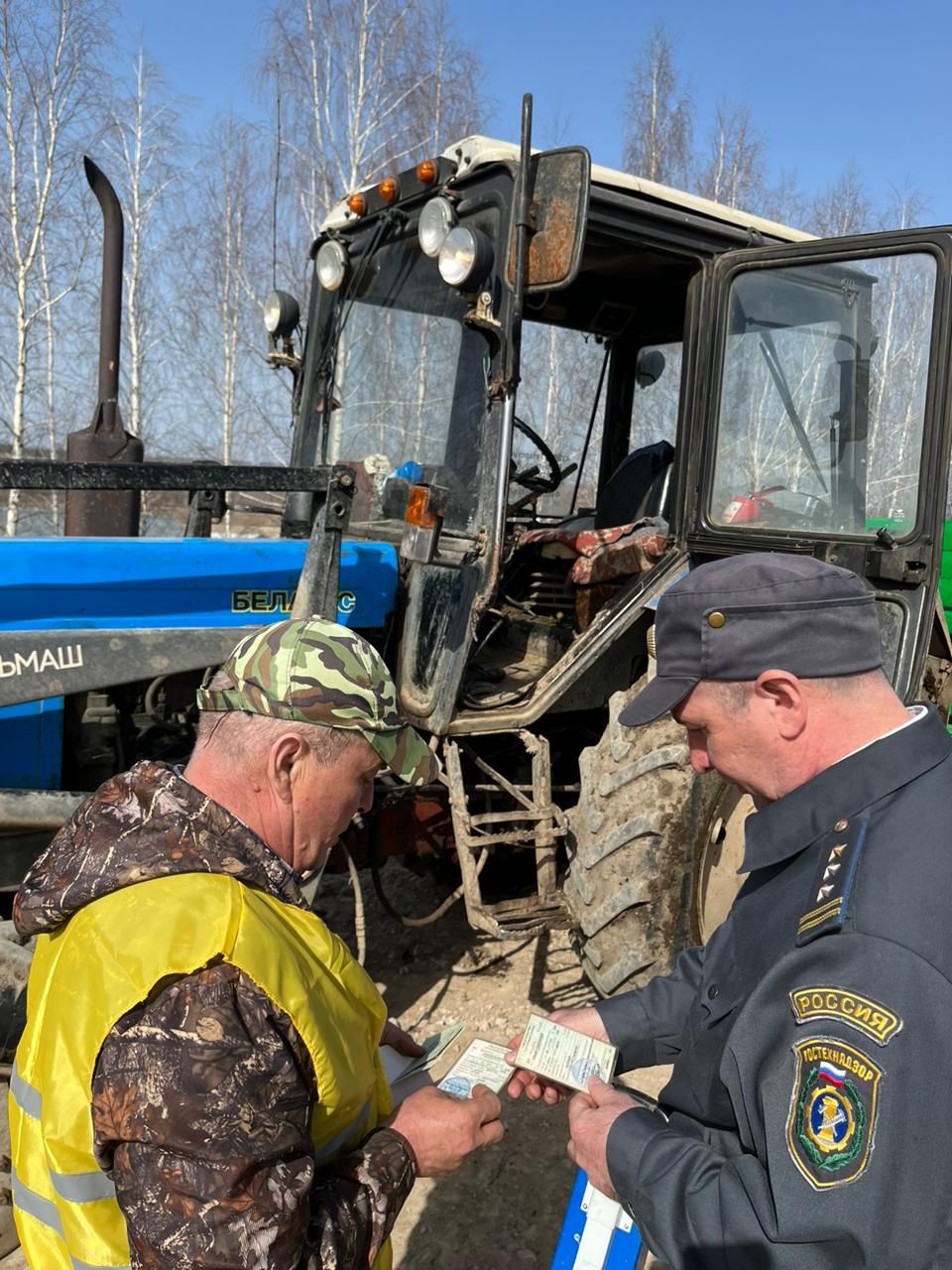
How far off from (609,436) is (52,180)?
11286mm

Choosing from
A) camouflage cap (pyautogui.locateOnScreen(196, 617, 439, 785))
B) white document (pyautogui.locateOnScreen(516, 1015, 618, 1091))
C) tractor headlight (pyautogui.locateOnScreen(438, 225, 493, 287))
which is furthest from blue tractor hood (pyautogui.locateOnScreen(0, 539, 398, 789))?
white document (pyautogui.locateOnScreen(516, 1015, 618, 1091))

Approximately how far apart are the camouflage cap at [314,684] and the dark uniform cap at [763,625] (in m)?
0.37

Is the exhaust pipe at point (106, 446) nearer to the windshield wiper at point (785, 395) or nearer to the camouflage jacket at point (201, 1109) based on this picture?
the windshield wiper at point (785, 395)

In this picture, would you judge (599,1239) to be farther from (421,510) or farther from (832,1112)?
(421,510)

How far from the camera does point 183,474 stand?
264 centimetres

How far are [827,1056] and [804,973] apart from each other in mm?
101

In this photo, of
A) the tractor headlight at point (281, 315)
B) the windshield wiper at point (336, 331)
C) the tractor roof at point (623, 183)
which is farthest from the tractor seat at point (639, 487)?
the tractor headlight at point (281, 315)

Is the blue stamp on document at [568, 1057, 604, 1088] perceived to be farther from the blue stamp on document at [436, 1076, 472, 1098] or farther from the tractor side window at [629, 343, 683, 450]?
the tractor side window at [629, 343, 683, 450]

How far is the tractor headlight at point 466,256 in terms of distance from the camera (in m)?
2.92

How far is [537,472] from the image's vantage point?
362cm

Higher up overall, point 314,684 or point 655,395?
point 655,395

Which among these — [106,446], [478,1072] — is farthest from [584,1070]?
[106,446]

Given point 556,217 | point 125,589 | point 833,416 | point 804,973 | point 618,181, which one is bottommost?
point 804,973

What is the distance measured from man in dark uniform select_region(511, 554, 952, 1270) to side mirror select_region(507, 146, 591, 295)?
1643 mm
